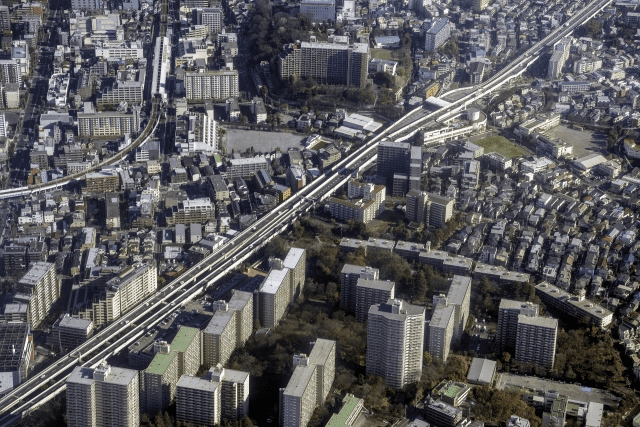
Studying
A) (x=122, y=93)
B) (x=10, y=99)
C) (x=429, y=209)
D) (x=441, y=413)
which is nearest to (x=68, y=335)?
(x=441, y=413)

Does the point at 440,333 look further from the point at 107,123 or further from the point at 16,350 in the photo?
the point at 107,123

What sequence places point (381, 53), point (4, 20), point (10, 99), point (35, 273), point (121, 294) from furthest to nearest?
1. point (4, 20)
2. point (381, 53)
3. point (10, 99)
4. point (35, 273)
5. point (121, 294)

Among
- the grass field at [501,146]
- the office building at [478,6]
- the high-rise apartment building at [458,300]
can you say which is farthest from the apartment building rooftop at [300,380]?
the office building at [478,6]

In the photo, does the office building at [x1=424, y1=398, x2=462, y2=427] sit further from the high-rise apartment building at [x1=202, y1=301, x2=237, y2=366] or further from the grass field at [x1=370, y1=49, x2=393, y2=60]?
the grass field at [x1=370, y1=49, x2=393, y2=60]

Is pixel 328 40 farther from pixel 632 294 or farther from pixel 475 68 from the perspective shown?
pixel 632 294

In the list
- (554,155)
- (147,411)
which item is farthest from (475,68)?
(147,411)

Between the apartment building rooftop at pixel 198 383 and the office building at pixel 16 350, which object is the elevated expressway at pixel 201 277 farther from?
the apartment building rooftop at pixel 198 383
